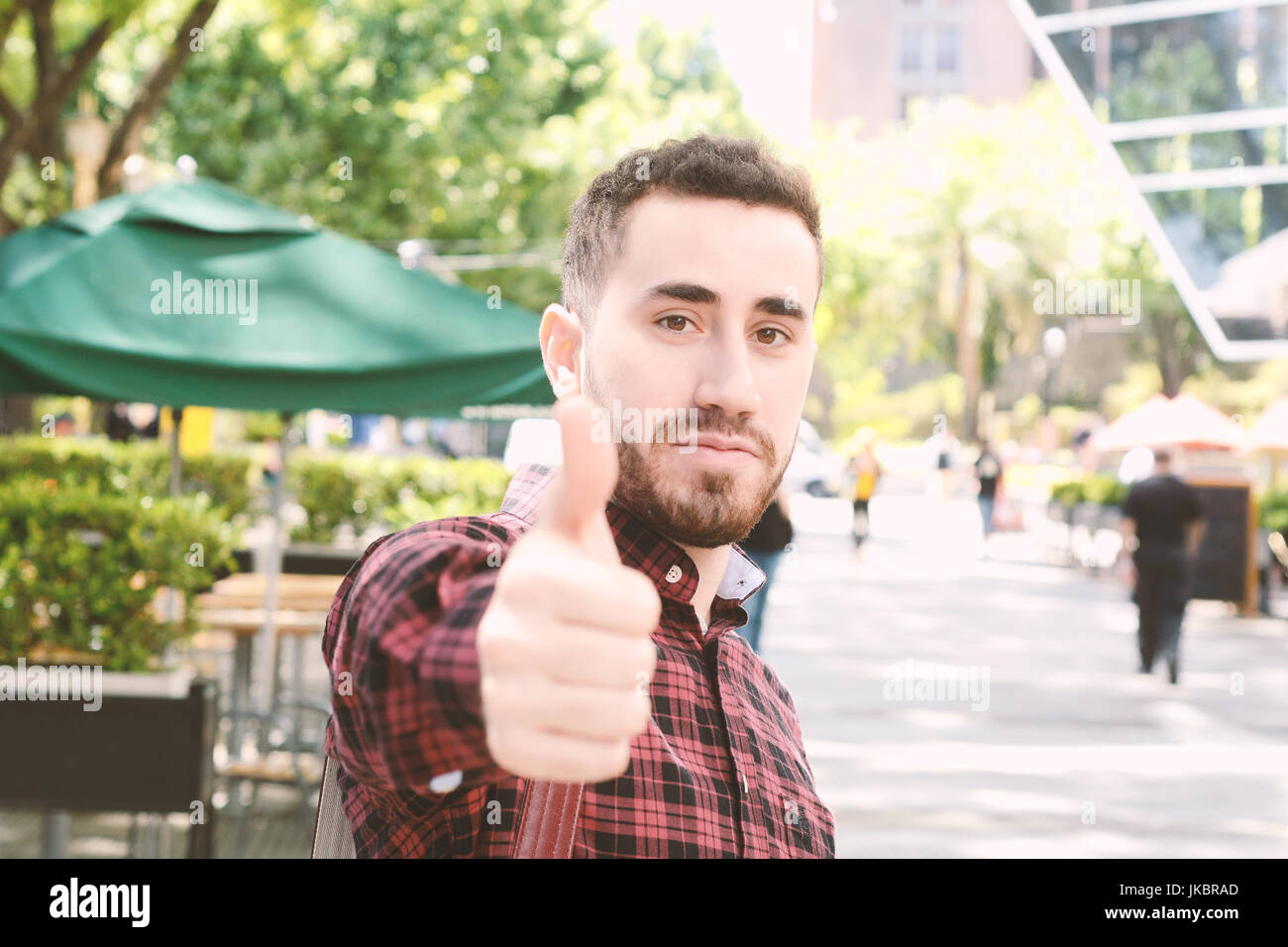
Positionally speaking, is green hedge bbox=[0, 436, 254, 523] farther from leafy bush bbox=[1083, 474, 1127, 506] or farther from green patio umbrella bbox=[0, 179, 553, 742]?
leafy bush bbox=[1083, 474, 1127, 506]

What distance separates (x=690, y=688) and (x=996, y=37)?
74058mm

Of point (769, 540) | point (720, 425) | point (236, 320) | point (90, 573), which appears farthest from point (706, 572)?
point (769, 540)

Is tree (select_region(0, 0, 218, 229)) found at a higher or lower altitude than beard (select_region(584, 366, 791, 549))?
higher

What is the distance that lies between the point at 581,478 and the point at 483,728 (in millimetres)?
285

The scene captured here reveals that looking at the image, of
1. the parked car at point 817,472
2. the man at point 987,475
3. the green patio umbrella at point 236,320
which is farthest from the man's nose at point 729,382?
the parked car at point 817,472

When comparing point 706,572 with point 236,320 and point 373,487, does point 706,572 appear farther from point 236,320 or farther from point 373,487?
point 373,487

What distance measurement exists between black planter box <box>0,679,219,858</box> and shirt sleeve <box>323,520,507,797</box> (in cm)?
340

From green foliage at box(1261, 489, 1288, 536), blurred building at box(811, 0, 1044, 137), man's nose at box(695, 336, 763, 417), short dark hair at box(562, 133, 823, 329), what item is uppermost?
blurred building at box(811, 0, 1044, 137)

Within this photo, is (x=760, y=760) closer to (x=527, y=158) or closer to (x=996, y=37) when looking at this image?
(x=527, y=158)

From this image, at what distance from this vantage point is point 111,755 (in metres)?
4.21

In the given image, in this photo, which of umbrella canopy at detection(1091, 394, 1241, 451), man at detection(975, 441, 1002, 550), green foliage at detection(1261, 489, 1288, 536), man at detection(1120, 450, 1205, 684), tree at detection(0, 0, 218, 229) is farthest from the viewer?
man at detection(975, 441, 1002, 550)

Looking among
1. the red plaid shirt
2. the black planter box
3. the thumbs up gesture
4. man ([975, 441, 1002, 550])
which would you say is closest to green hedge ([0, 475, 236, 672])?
the black planter box

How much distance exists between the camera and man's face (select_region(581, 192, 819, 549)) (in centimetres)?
133

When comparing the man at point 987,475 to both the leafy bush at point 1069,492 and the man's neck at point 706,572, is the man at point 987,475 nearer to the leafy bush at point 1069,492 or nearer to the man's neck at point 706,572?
the leafy bush at point 1069,492
